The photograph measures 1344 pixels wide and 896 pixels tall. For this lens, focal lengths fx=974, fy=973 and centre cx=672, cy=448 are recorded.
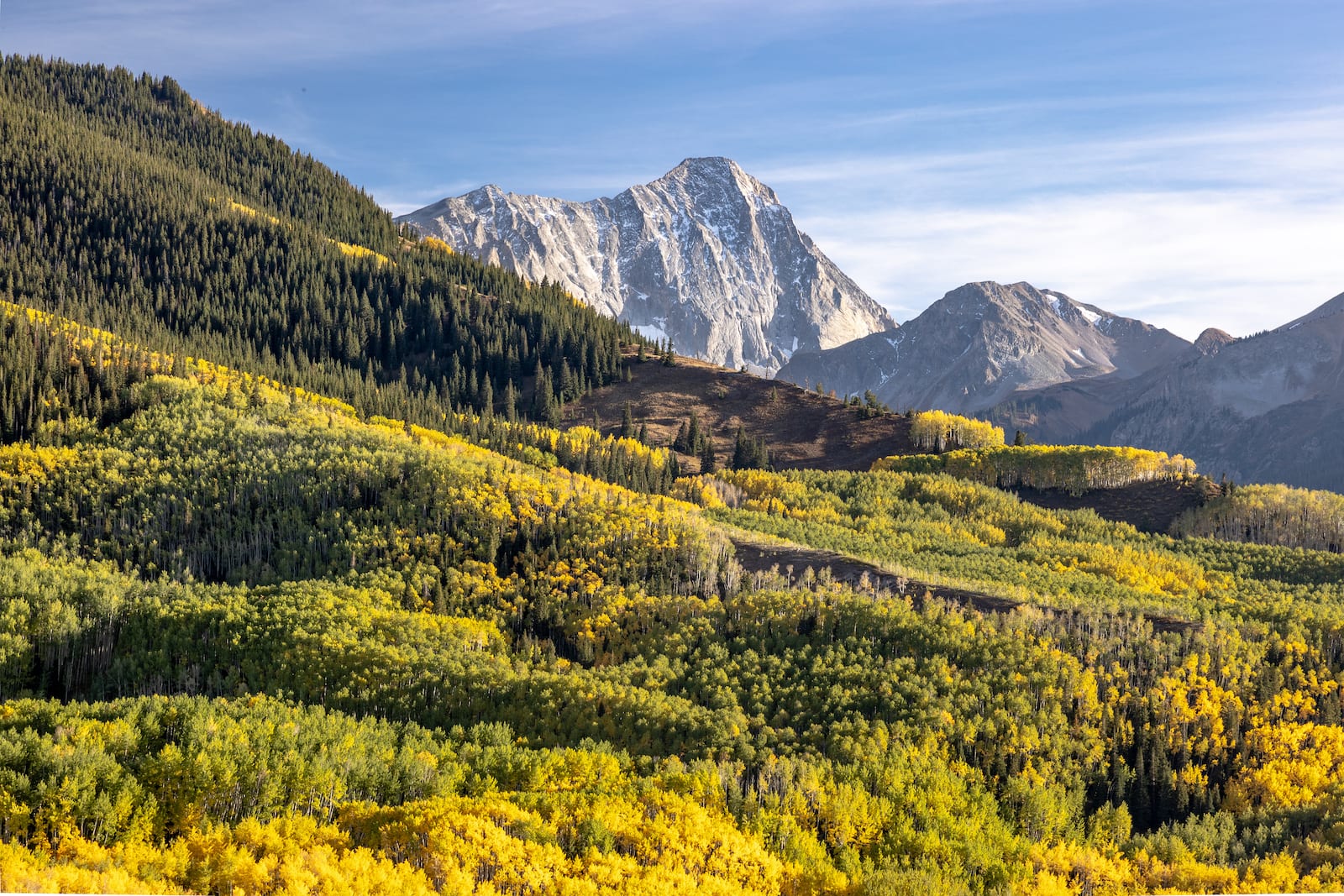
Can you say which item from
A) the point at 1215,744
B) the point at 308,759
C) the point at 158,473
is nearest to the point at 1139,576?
the point at 1215,744

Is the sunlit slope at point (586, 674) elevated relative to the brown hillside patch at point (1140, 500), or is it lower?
lower

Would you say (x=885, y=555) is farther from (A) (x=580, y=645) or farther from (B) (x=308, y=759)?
(B) (x=308, y=759)

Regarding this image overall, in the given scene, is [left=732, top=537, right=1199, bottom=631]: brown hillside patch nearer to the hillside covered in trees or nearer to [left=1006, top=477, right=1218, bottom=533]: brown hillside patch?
the hillside covered in trees

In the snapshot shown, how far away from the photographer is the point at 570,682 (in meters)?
71.2

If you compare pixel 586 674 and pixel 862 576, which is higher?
pixel 862 576

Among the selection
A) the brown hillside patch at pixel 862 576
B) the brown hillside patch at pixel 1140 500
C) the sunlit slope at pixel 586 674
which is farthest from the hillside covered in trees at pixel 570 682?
the brown hillside patch at pixel 1140 500

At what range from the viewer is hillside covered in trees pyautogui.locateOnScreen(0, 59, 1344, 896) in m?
49.2

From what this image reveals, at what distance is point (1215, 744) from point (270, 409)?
387 ft

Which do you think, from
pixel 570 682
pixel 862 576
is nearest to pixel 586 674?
pixel 570 682

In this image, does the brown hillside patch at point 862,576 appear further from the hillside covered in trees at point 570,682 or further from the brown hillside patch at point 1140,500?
the brown hillside patch at point 1140,500

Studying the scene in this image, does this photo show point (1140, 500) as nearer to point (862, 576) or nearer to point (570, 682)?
point (862, 576)

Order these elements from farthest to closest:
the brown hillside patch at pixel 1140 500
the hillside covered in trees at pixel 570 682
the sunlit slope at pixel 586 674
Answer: the brown hillside patch at pixel 1140 500
the sunlit slope at pixel 586 674
the hillside covered in trees at pixel 570 682

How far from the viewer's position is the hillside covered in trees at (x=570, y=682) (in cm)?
Result: 4925

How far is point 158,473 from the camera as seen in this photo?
111250 millimetres
